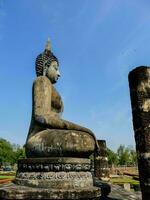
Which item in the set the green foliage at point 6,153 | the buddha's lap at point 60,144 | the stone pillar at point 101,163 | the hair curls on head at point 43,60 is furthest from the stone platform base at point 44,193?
the green foliage at point 6,153

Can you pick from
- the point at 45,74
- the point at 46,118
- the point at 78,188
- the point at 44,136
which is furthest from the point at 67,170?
the point at 45,74

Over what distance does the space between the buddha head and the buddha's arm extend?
0.44 meters

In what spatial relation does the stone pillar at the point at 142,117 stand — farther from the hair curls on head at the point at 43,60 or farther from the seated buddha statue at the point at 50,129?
the hair curls on head at the point at 43,60

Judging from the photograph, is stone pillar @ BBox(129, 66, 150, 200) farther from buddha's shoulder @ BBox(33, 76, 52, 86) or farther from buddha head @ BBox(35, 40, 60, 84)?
buddha head @ BBox(35, 40, 60, 84)

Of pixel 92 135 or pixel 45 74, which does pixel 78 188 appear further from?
pixel 45 74

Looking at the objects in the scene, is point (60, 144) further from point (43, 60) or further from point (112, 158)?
point (112, 158)

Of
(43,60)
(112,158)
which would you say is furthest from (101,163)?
(112,158)

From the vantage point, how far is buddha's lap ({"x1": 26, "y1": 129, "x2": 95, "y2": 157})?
4930 millimetres

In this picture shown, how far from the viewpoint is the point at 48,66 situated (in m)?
6.39

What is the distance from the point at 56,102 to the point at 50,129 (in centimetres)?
86

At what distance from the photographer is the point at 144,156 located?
4.36m

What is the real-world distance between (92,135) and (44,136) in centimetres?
95

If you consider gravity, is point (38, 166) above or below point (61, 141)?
below

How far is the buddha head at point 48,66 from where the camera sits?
20.7 feet
